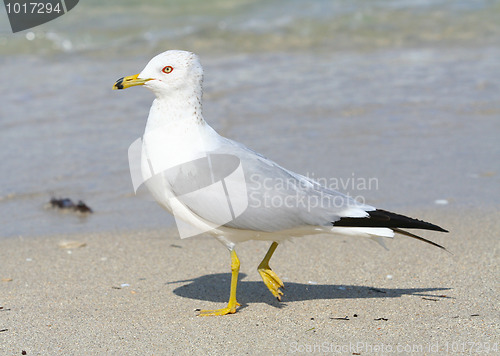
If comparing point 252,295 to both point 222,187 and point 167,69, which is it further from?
point 167,69

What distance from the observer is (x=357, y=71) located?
10.2m

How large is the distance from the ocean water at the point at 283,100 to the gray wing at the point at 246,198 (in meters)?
1.81

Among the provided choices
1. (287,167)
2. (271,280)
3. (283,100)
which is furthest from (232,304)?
(283,100)

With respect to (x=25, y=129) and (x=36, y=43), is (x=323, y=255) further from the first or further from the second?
(x=36, y=43)

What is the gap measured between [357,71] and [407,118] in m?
2.36

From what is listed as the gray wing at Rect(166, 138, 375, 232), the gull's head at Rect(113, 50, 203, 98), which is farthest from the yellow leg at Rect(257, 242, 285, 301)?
the gull's head at Rect(113, 50, 203, 98)

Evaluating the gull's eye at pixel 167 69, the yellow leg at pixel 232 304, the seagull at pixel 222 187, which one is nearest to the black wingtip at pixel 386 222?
the seagull at pixel 222 187

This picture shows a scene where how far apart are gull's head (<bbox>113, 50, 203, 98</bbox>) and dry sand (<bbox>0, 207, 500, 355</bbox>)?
126cm

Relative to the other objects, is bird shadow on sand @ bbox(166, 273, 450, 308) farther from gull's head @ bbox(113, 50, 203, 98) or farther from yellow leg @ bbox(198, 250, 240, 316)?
gull's head @ bbox(113, 50, 203, 98)

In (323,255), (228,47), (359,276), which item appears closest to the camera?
(359,276)

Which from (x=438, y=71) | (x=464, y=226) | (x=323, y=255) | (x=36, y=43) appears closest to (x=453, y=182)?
(x=464, y=226)

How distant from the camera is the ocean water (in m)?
6.15

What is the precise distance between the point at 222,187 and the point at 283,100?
5.14m

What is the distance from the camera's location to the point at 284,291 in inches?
169
